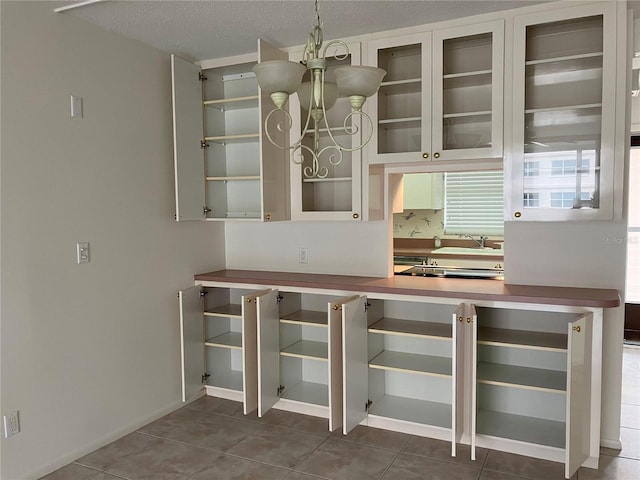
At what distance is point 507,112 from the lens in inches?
115

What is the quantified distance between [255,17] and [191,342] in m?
2.13

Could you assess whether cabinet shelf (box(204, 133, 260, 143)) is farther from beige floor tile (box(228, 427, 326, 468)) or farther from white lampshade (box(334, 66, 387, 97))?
beige floor tile (box(228, 427, 326, 468))

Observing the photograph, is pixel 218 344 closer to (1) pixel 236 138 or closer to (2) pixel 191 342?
(2) pixel 191 342

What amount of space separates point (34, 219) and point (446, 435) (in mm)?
2583

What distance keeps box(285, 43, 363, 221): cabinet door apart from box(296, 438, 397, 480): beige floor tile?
1376mm

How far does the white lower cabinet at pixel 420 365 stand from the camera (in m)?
2.74

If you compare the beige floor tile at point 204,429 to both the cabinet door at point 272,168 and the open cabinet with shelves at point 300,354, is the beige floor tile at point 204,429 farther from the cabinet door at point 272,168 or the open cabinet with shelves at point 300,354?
the cabinet door at point 272,168

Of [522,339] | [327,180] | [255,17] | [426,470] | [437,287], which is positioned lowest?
[426,470]

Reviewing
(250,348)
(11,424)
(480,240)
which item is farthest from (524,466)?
(480,240)

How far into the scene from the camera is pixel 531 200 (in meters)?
2.89

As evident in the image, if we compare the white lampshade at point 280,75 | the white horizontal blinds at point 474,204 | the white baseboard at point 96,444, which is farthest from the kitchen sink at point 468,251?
the white lampshade at point 280,75

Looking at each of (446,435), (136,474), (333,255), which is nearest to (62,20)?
(333,255)

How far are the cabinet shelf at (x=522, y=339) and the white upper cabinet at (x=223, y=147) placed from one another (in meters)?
1.48

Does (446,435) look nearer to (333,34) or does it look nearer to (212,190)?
(212,190)
